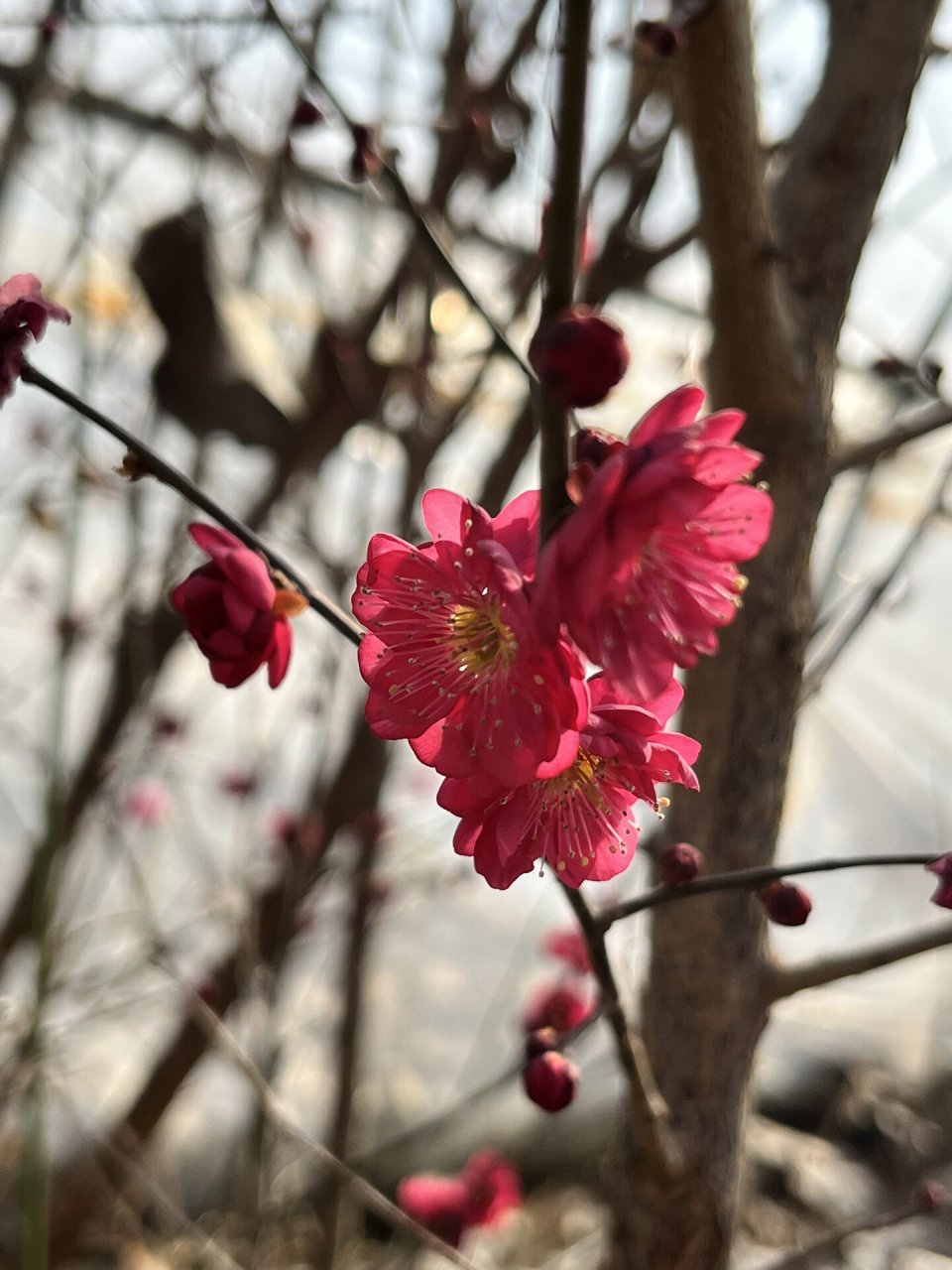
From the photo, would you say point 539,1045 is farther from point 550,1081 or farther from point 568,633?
point 568,633

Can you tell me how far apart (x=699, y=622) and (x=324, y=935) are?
2.17 meters

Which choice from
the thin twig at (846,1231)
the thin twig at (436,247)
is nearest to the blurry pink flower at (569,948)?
the thin twig at (846,1231)

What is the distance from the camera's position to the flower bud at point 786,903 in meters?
0.64

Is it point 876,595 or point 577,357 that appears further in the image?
point 876,595

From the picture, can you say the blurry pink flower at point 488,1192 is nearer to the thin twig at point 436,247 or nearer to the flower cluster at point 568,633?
the flower cluster at point 568,633

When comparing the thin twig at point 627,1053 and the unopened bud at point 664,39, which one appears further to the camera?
the unopened bud at point 664,39

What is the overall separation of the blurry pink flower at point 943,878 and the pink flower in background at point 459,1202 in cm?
140

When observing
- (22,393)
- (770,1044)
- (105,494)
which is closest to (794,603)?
(105,494)

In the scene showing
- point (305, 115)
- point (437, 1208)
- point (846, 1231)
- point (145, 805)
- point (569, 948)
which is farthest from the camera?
point (145, 805)

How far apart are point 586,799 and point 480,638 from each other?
118 mm

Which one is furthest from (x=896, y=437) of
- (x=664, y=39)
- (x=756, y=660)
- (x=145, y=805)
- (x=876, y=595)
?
(x=145, y=805)

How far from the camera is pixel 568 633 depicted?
429 millimetres

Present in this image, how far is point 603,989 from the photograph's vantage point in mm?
615

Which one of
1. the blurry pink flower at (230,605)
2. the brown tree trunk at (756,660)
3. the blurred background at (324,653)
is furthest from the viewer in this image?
the blurred background at (324,653)
